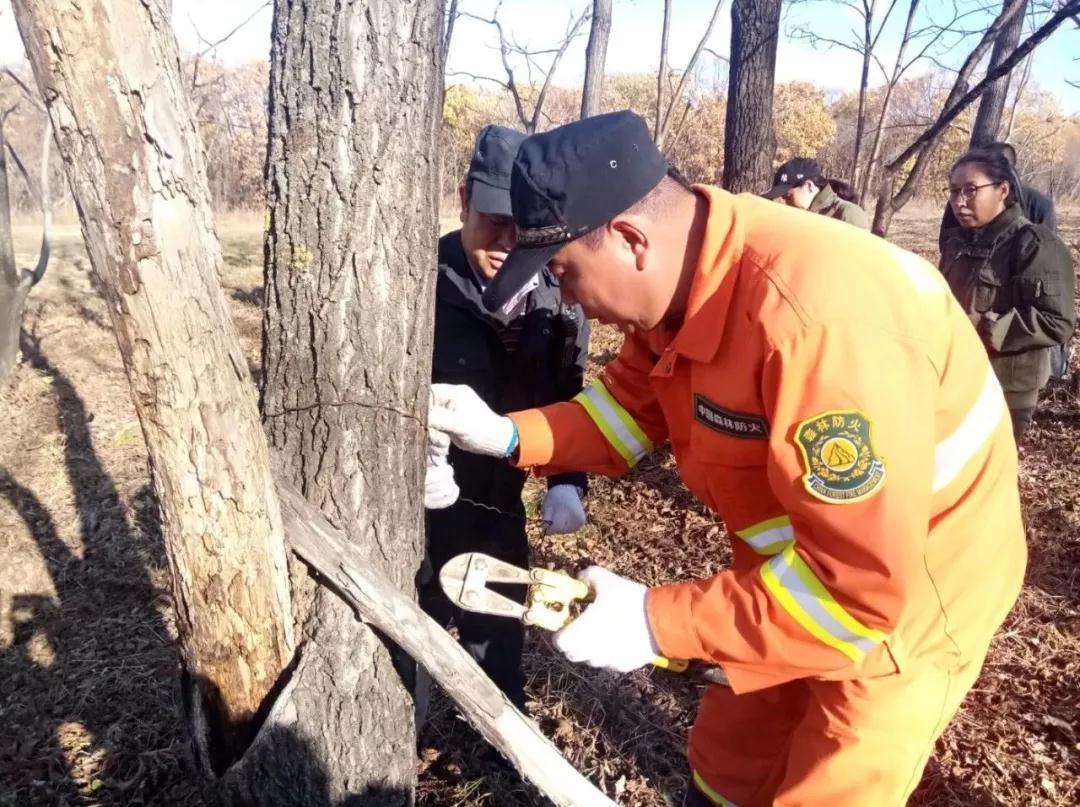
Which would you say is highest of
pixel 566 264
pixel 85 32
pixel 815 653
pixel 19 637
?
pixel 85 32

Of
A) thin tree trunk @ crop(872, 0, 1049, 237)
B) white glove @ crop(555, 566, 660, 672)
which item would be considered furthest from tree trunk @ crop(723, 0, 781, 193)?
white glove @ crop(555, 566, 660, 672)

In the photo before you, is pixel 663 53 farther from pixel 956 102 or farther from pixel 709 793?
pixel 709 793

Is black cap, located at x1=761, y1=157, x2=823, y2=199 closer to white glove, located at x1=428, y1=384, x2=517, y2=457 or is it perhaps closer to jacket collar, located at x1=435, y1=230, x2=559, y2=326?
jacket collar, located at x1=435, y1=230, x2=559, y2=326

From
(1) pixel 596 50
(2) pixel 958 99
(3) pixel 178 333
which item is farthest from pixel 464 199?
(1) pixel 596 50

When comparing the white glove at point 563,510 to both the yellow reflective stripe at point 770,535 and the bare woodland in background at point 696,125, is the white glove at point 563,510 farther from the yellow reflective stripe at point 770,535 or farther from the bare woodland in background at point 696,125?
the bare woodland in background at point 696,125

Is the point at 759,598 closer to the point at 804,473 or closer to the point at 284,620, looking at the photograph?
the point at 804,473

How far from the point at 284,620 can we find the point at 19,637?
2.70 meters

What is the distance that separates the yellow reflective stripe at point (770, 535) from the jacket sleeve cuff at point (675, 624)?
0.67ft

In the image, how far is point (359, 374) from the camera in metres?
1.54

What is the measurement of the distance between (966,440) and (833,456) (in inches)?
15.2

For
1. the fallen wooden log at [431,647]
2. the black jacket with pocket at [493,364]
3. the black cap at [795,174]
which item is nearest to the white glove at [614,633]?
the fallen wooden log at [431,647]

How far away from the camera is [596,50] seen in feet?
29.1

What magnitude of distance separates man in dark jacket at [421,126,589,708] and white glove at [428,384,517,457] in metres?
0.12

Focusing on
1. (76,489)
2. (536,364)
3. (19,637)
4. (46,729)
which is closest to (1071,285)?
(536,364)
